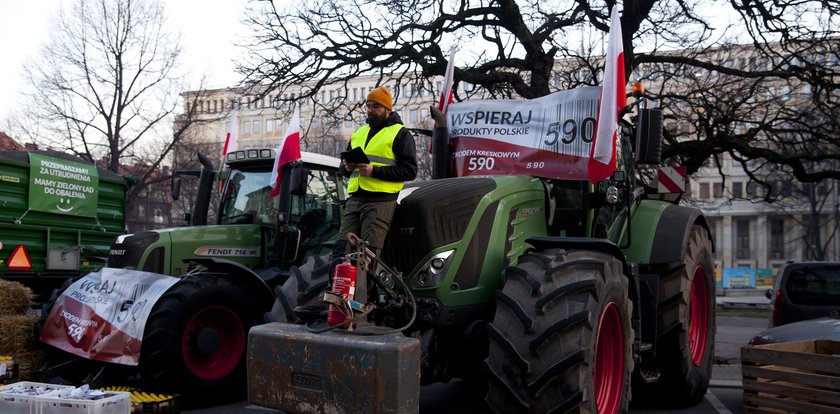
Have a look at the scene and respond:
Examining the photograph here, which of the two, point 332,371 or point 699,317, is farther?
point 699,317

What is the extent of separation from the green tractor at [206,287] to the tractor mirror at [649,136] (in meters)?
2.96

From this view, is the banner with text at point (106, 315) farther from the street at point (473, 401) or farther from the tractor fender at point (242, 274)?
A: the street at point (473, 401)

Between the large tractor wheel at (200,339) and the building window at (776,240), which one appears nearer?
the large tractor wheel at (200,339)

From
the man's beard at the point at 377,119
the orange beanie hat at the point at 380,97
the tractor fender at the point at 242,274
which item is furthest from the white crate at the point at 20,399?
the orange beanie hat at the point at 380,97

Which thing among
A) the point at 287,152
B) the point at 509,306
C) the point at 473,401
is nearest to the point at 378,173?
the point at 509,306

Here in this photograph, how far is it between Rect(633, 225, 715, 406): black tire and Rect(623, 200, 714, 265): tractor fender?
0.17 metres

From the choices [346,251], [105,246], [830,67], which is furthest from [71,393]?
[830,67]

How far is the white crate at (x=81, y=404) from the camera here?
511 cm

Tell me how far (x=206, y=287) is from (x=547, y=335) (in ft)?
13.4

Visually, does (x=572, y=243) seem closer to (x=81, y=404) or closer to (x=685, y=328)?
(x=685, y=328)

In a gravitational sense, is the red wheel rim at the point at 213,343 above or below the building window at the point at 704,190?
below

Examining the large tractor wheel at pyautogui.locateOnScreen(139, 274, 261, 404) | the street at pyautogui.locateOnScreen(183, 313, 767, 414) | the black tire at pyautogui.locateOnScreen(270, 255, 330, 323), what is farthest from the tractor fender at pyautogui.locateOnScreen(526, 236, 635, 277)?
the large tractor wheel at pyautogui.locateOnScreen(139, 274, 261, 404)

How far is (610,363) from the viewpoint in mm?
5336

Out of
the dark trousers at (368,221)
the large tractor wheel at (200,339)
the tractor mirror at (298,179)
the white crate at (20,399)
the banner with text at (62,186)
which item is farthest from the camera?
the banner with text at (62,186)
